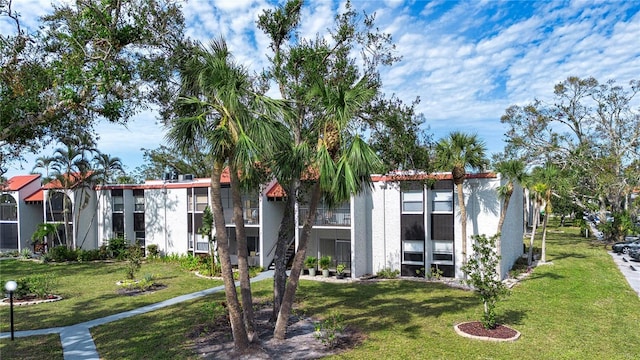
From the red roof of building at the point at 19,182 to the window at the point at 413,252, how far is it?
3455cm

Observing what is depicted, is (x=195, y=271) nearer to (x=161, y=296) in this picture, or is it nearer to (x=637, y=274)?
(x=161, y=296)

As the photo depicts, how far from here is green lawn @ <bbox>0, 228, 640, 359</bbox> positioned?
36.2 ft

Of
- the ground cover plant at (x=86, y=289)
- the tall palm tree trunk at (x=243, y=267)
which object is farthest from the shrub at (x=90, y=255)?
the tall palm tree trunk at (x=243, y=267)

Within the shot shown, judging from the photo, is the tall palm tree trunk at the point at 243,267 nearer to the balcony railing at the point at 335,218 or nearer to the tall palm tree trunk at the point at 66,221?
the balcony railing at the point at 335,218

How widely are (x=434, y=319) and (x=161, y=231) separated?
74.6 feet

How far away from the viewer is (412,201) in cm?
2227

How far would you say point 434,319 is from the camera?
14.0 metres

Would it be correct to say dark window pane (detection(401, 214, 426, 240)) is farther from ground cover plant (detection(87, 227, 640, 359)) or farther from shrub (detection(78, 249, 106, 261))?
shrub (detection(78, 249, 106, 261))

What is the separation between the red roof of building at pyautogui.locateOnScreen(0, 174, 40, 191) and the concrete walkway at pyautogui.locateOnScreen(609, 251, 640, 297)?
150ft

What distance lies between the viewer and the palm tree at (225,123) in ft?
31.2

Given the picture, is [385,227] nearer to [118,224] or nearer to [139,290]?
[139,290]

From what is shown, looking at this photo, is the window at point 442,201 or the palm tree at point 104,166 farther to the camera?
the palm tree at point 104,166

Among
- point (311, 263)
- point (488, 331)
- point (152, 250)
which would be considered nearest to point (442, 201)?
point (311, 263)

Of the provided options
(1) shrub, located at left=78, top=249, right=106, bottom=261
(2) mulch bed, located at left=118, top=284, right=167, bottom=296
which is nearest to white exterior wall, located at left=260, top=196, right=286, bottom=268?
(2) mulch bed, located at left=118, top=284, right=167, bottom=296
